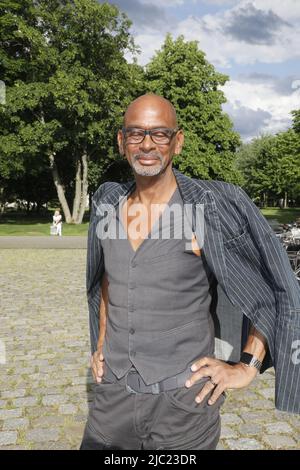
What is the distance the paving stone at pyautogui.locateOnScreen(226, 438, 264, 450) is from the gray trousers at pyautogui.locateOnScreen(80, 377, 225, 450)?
2.12 m

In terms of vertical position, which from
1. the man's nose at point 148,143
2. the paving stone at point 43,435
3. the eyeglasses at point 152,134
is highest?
the eyeglasses at point 152,134

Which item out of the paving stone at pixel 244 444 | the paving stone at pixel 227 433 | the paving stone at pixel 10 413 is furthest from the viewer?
the paving stone at pixel 10 413

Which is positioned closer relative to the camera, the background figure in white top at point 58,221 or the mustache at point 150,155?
the mustache at point 150,155

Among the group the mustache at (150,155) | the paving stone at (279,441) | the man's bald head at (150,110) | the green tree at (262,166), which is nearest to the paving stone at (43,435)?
the paving stone at (279,441)

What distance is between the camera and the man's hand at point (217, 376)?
1.99 m

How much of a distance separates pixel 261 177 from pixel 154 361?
75.3 meters

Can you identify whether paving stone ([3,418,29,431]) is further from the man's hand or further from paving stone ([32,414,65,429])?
the man's hand

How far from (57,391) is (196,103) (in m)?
34.4

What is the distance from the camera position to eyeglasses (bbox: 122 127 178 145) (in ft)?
7.25

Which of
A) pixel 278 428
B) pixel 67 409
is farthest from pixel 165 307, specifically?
pixel 67 409

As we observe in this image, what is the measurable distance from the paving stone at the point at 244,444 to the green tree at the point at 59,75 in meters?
28.0

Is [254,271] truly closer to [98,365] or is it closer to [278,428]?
[98,365]

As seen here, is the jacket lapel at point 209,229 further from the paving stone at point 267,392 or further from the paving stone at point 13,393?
the paving stone at point 13,393

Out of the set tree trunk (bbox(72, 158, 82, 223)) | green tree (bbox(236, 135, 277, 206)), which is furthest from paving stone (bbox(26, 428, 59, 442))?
green tree (bbox(236, 135, 277, 206))
